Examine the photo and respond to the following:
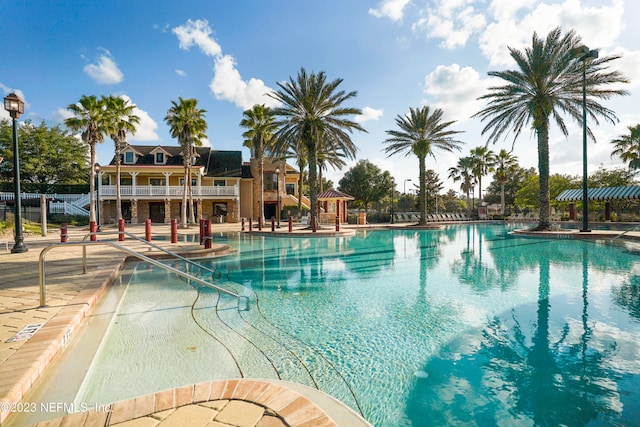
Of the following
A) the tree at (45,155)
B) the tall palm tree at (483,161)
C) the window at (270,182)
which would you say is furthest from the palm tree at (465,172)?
the tree at (45,155)

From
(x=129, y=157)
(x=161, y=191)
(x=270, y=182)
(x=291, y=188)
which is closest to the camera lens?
(x=161, y=191)

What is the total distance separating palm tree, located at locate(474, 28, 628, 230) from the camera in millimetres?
18938

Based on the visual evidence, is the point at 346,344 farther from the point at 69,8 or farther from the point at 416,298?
the point at 69,8

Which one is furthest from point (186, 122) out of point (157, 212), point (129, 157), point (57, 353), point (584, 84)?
point (584, 84)

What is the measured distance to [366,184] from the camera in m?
48.4

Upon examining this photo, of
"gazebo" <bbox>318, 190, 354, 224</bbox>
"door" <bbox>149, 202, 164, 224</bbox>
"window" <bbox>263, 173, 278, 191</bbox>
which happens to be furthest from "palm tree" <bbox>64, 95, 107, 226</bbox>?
"gazebo" <bbox>318, 190, 354, 224</bbox>

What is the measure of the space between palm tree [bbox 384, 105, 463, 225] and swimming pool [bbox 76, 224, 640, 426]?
20570 mm

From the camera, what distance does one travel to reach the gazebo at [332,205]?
30.3m

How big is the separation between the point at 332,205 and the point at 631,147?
2833cm

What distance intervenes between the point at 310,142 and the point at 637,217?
102 ft

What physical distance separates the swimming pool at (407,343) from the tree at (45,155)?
150 ft

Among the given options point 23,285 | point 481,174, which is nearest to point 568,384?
point 23,285

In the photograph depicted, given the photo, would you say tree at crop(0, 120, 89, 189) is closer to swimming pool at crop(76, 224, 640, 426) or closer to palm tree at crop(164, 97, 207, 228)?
palm tree at crop(164, 97, 207, 228)

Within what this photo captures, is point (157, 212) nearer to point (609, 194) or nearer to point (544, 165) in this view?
point (544, 165)
